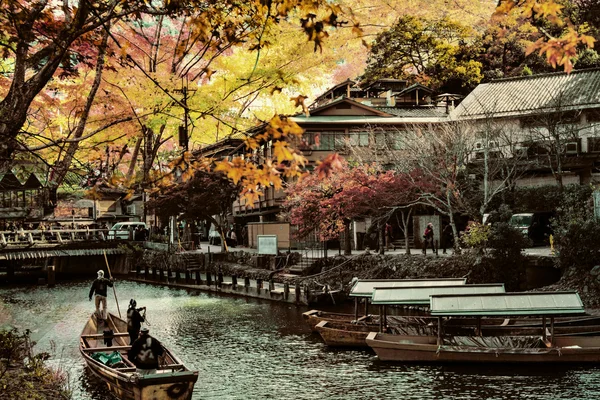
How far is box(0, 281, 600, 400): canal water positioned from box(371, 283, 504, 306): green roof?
2.28m

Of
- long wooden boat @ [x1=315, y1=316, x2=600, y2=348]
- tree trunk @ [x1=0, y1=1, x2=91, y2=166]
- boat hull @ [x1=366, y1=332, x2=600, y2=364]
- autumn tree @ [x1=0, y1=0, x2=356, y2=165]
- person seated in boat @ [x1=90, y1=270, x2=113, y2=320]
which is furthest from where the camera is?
person seated in boat @ [x1=90, y1=270, x2=113, y2=320]

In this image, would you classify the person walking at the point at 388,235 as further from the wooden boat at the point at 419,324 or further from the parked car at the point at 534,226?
the wooden boat at the point at 419,324

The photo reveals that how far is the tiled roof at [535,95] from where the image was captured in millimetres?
45812

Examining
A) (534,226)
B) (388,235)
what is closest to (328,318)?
(388,235)

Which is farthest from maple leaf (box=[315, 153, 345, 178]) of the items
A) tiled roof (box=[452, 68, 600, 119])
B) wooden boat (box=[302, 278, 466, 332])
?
tiled roof (box=[452, 68, 600, 119])

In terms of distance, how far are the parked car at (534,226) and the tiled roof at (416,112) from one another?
1620cm

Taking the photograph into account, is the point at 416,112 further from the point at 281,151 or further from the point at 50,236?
the point at 281,151

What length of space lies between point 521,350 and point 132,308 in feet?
40.9

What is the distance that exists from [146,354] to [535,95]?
4232 centimetres

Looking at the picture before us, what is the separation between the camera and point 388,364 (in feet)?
68.6

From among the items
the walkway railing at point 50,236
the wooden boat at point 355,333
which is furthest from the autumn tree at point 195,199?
the wooden boat at point 355,333

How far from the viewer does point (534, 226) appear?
41.1 metres

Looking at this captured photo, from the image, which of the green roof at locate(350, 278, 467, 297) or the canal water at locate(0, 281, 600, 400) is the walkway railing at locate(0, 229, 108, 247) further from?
the green roof at locate(350, 278, 467, 297)

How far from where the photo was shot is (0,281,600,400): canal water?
1773 cm
